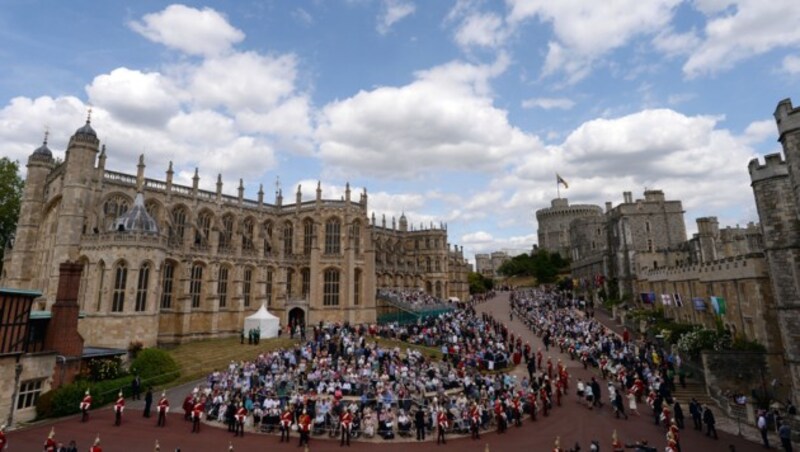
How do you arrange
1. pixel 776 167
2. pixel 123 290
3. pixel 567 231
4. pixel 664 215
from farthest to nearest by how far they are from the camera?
1. pixel 567 231
2. pixel 664 215
3. pixel 123 290
4. pixel 776 167

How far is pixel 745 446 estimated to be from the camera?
16.4 meters

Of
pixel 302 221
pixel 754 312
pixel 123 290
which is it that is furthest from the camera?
pixel 302 221

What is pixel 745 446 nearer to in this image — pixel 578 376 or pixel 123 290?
pixel 578 376

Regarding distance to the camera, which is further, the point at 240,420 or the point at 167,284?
the point at 167,284

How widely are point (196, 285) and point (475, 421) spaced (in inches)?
1295

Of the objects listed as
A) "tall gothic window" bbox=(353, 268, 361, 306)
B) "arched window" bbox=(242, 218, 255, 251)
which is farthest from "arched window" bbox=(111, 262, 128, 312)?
"tall gothic window" bbox=(353, 268, 361, 306)

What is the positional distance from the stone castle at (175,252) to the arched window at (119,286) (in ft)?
0.26

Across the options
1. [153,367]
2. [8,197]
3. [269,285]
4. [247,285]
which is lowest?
[153,367]

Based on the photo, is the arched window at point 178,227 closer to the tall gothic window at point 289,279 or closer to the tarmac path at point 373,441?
the tall gothic window at point 289,279

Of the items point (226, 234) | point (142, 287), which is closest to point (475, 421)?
point (142, 287)

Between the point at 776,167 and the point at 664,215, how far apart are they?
33.2 metres

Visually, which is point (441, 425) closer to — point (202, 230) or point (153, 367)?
point (153, 367)

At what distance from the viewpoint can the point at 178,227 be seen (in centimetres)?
4225

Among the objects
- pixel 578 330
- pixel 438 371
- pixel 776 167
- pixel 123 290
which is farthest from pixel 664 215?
pixel 123 290
